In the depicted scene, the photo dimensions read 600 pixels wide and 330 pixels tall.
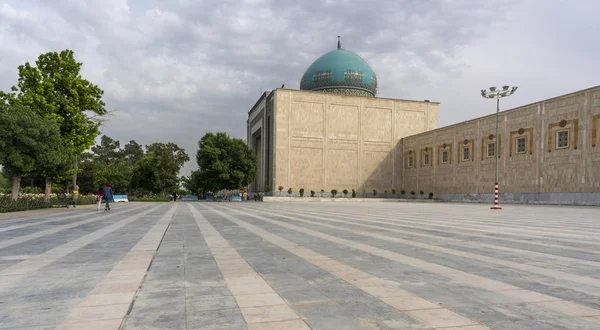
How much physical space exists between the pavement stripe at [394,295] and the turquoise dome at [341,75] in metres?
54.7

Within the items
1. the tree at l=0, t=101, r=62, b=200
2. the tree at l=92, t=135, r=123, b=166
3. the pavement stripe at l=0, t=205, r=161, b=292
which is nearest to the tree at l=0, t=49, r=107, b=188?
the tree at l=0, t=101, r=62, b=200

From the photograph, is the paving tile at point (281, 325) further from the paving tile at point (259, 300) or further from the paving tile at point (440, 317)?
the paving tile at point (440, 317)

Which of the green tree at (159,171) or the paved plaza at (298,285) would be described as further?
the green tree at (159,171)

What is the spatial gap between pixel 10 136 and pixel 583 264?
21.9m

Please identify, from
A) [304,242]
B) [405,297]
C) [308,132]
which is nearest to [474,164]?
[308,132]

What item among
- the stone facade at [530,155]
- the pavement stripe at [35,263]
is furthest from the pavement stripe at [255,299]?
the stone facade at [530,155]

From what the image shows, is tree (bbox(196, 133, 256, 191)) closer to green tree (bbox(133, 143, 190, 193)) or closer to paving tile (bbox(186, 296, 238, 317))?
green tree (bbox(133, 143, 190, 193))

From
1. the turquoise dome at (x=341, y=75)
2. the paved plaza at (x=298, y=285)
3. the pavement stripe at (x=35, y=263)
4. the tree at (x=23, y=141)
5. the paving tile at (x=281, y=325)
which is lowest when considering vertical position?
the pavement stripe at (x=35, y=263)

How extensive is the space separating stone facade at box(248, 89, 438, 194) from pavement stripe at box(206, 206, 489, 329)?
4711 cm

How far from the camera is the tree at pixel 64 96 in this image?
2159 cm

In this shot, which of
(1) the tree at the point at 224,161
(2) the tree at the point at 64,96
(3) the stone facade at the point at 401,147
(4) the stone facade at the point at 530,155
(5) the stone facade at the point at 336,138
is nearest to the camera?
(2) the tree at the point at 64,96

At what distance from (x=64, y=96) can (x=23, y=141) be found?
5936 millimetres

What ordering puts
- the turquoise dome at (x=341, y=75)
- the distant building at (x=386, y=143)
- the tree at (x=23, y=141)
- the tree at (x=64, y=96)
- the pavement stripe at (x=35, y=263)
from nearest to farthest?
the pavement stripe at (x=35, y=263)
the tree at (x=23, y=141)
the tree at (x=64, y=96)
the distant building at (x=386, y=143)
the turquoise dome at (x=341, y=75)

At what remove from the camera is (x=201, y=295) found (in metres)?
3.79
